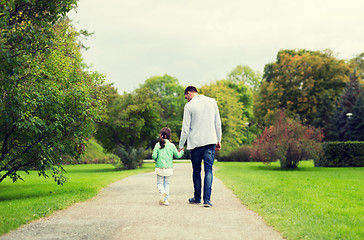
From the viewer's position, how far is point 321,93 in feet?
126

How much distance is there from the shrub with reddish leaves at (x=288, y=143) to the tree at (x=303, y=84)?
546 inches

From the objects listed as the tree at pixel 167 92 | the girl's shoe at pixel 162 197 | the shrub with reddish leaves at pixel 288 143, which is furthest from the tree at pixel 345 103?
the girl's shoe at pixel 162 197

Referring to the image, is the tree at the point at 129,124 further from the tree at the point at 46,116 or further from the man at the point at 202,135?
the man at the point at 202,135

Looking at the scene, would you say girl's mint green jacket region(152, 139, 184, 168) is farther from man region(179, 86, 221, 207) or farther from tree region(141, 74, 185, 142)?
tree region(141, 74, 185, 142)

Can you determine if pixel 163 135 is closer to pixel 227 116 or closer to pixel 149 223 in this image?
pixel 149 223

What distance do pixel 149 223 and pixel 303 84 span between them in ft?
115

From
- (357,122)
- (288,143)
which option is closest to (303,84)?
(357,122)

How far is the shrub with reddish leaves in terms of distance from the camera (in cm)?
2269

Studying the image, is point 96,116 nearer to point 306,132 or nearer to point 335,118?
point 306,132

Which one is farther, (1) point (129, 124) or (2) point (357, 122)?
(2) point (357, 122)

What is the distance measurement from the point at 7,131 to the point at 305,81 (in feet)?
109

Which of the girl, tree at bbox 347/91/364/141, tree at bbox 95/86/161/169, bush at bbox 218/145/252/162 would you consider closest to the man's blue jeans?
the girl

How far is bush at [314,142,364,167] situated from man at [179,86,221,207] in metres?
21.5

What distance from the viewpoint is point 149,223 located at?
233 inches
